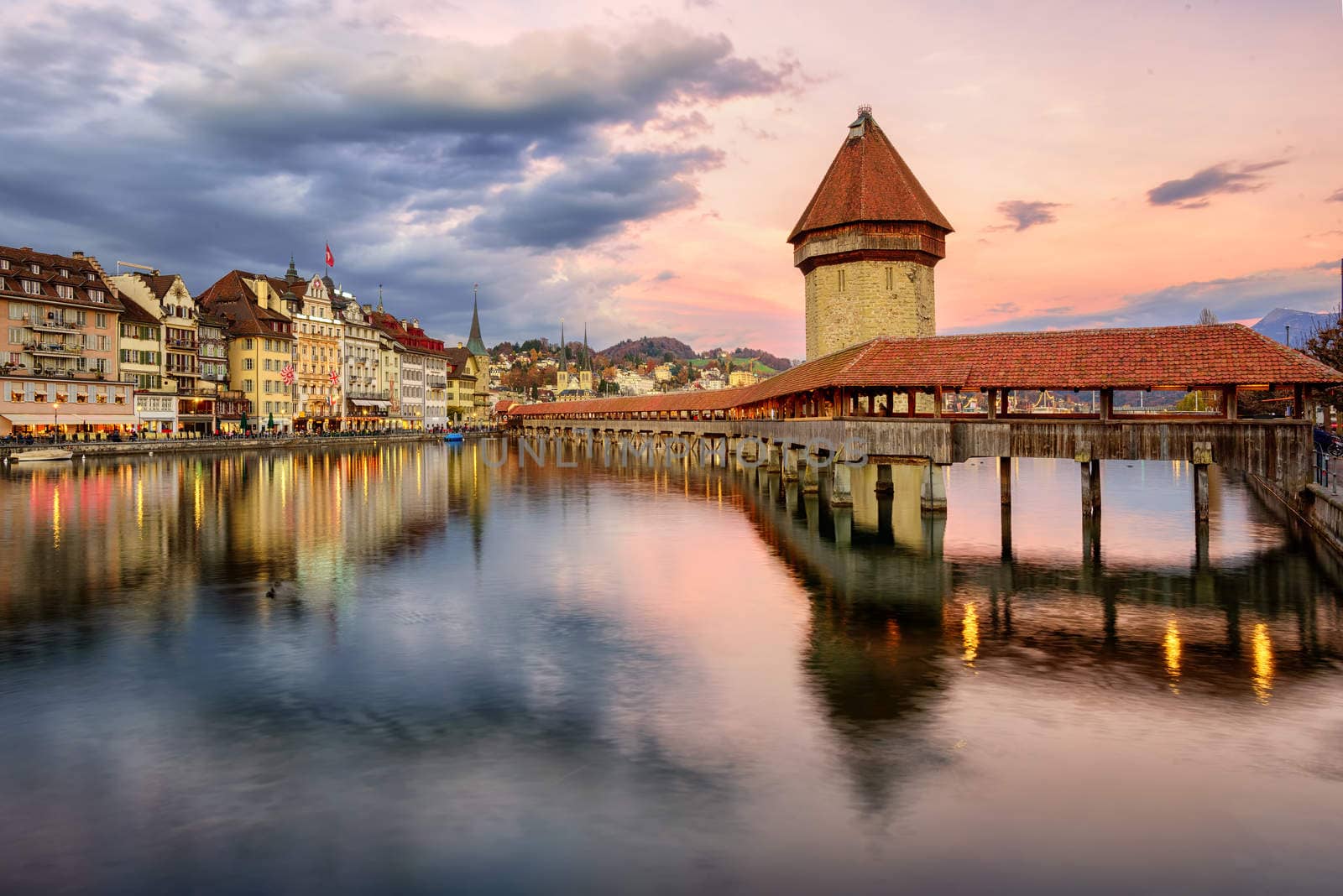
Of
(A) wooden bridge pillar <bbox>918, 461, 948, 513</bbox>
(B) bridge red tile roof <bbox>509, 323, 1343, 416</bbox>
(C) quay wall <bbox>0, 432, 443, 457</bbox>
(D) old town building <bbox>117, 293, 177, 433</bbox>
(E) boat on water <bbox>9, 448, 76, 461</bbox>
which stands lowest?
(A) wooden bridge pillar <bbox>918, 461, 948, 513</bbox>

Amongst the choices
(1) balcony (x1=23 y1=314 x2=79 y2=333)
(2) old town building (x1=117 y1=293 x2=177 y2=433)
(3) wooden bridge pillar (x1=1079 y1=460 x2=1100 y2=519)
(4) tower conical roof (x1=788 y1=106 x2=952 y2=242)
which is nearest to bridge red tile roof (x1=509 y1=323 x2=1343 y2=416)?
(3) wooden bridge pillar (x1=1079 y1=460 x2=1100 y2=519)

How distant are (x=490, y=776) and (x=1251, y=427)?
21.5 meters

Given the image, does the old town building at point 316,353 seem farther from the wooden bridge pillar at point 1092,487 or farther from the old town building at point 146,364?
the wooden bridge pillar at point 1092,487

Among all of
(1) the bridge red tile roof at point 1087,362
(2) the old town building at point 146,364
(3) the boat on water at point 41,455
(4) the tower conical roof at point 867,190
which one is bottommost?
(3) the boat on water at point 41,455

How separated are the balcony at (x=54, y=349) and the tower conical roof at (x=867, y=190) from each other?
57717 millimetres

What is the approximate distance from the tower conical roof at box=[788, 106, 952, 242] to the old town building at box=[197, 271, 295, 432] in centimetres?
6073

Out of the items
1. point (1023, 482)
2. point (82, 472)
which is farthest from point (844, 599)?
point (82, 472)

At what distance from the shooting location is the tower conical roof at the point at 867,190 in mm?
53312

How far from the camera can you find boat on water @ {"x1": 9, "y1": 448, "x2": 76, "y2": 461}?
58.7 m

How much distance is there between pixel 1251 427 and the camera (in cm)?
2256

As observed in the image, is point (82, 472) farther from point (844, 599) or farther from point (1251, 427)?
point (1251, 427)

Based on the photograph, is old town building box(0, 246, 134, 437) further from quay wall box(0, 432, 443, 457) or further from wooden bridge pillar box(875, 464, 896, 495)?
wooden bridge pillar box(875, 464, 896, 495)

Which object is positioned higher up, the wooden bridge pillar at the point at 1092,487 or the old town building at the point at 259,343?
the old town building at the point at 259,343

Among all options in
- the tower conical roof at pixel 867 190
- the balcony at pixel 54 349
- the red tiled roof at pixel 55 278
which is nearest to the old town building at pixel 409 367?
the red tiled roof at pixel 55 278
